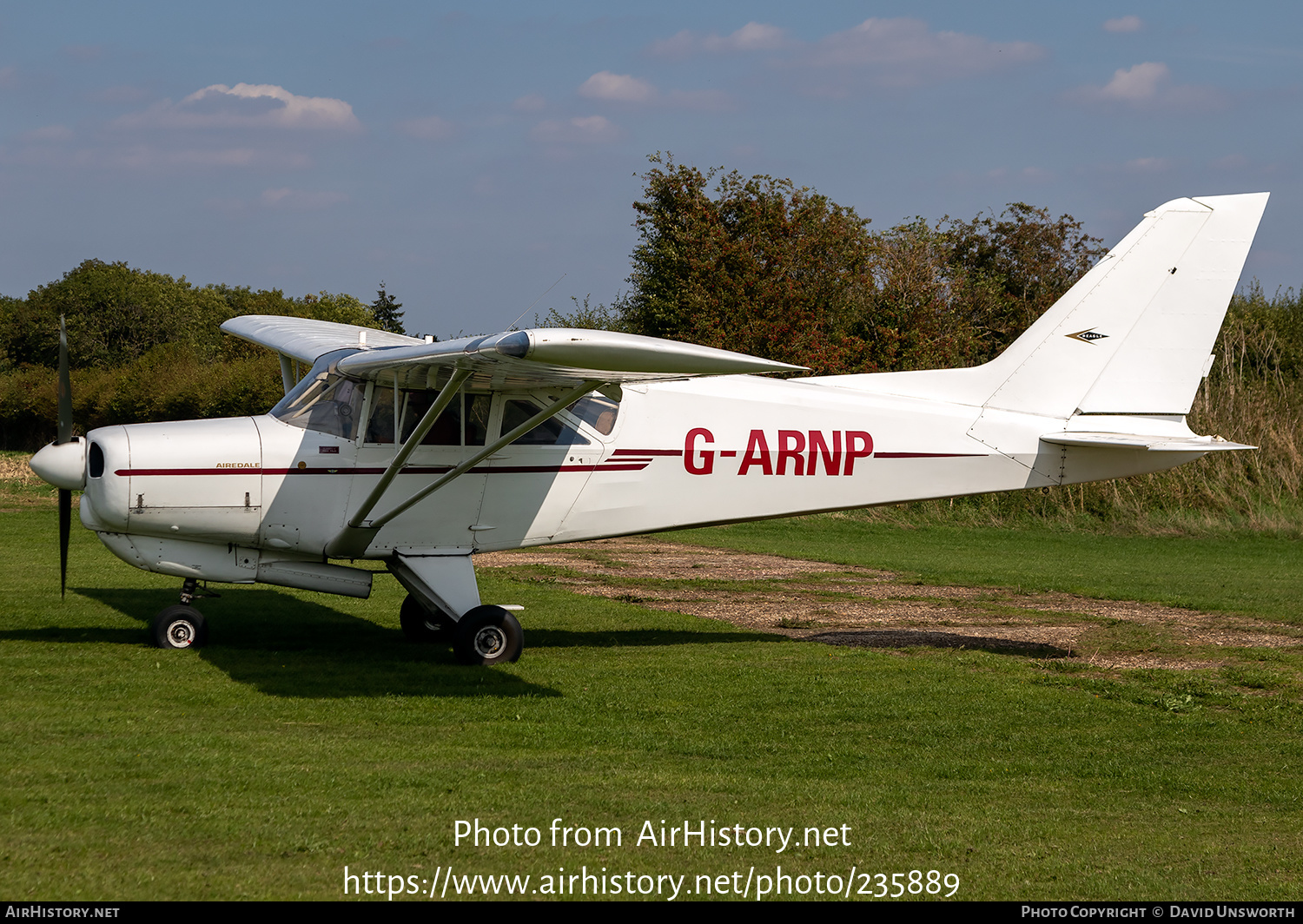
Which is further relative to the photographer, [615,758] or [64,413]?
[64,413]

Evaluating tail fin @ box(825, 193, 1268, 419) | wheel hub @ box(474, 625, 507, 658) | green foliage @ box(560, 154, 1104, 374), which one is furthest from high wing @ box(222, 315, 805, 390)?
green foliage @ box(560, 154, 1104, 374)

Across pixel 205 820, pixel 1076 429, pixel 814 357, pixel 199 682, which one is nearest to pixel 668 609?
pixel 1076 429

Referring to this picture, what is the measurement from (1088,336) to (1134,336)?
1.39 ft

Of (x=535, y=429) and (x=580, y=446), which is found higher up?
(x=535, y=429)

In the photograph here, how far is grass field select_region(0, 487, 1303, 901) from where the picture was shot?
4770mm

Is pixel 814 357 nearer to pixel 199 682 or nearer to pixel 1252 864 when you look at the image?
pixel 199 682

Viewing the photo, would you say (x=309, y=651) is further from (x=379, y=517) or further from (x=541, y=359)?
(x=541, y=359)

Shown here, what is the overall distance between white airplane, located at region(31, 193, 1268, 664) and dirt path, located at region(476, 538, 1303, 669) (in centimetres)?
175

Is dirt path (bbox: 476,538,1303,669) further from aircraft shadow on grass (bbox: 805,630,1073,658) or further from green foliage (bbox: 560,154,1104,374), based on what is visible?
green foliage (bbox: 560,154,1104,374)

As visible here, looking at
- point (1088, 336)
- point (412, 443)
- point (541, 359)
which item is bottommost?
point (412, 443)

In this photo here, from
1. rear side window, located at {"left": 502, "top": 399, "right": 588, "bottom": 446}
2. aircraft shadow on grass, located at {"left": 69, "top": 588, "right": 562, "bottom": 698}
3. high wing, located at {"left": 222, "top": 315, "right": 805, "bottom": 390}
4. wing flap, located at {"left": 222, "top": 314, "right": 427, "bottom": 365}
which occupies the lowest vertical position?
aircraft shadow on grass, located at {"left": 69, "top": 588, "right": 562, "bottom": 698}

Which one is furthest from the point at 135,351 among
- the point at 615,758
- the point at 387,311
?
the point at 615,758

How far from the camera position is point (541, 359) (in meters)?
7.24

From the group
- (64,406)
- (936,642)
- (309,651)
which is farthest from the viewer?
(936,642)
